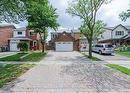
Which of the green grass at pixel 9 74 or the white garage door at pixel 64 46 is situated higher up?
the white garage door at pixel 64 46

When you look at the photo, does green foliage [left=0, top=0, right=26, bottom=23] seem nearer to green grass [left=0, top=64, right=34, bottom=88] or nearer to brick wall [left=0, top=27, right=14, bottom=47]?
green grass [left=0, top=64, right=34, bottom=88]

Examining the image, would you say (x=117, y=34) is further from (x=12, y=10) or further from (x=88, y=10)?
(x=12, y=10)

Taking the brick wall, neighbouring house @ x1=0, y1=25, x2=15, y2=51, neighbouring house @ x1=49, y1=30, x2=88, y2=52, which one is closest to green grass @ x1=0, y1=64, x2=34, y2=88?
neighbouring house @ x1=0, y1=25, x2=15, y2=51

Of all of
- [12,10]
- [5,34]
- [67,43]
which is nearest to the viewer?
[12,10]

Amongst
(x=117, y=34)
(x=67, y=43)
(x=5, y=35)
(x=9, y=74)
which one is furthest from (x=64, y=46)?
(x=9, y=74)

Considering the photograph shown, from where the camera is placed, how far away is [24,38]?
64562mm

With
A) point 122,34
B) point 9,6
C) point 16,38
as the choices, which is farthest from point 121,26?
point 9,6

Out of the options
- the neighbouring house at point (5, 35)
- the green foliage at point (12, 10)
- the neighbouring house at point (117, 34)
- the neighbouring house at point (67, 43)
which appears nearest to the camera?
the green foliage at point (12, 10)

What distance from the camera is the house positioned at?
212ft

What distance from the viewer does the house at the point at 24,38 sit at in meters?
Answer: 64.6

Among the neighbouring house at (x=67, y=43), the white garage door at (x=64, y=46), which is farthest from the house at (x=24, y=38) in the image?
the white garage door at (x=64, y=46)

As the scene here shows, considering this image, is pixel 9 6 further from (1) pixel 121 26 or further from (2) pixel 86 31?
(1) pixel 121 26

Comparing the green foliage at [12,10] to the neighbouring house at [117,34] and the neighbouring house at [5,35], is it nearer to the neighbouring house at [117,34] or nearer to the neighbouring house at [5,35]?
the neighbouring house at [5,35]

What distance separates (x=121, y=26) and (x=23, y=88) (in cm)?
6132
